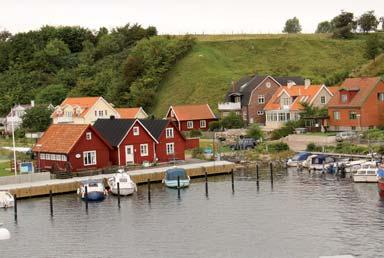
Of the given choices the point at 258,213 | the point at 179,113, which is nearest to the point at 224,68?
the point at 179,113

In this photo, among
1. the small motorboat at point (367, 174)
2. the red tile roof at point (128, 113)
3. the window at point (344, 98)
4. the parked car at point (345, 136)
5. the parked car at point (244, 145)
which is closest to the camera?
the small motorboat at point (367, 174)

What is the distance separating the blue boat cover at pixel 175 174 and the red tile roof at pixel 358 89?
29705 mm

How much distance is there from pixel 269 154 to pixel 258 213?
91.2 feet

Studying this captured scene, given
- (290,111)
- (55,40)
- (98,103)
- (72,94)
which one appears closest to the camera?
(290,111)

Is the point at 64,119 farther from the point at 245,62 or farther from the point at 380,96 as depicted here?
the point at 245,62

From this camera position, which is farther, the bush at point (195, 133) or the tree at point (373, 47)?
the tree at point (373, 47)

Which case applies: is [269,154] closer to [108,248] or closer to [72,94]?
[108,248]

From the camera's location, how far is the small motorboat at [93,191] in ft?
196

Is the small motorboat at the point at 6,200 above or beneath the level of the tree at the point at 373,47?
beneath

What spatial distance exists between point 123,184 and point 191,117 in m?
42.1

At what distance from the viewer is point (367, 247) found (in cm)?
4181

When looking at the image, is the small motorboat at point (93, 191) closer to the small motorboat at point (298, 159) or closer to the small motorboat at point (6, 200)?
the small motorboat at point (6, 200)

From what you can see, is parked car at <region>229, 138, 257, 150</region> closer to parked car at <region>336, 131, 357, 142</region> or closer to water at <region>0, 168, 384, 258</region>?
parked car at <region>336, 131, 357, 142</region>

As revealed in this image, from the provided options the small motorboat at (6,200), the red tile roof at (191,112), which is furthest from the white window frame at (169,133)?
the red tile roof at (191,112)
